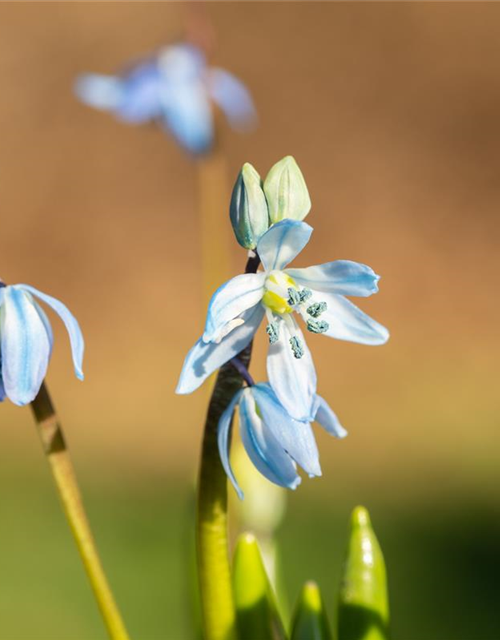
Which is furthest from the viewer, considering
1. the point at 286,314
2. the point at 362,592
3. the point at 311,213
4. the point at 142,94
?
the point at 311,213

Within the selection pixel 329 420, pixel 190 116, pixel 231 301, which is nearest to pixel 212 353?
pixel 231 301

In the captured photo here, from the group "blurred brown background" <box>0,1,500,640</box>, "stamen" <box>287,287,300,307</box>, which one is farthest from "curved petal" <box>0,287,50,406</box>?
"blurred brown background" <box>0,1,500,640</box>

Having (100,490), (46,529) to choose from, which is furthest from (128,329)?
(46,529)

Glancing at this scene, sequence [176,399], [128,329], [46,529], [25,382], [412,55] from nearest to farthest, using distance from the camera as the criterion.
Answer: [25,382] < [46,529] < [176,399] < [128,329] < [412,55]

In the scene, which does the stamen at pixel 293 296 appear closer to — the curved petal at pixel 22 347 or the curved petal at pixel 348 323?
the curved petal at pixel 348 323

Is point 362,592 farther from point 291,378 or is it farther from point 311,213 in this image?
point 311,213

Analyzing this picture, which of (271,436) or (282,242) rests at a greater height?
(282,242)

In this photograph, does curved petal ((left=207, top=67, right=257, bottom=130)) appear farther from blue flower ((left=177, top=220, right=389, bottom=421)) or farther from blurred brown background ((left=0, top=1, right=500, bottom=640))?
blurred brown background ((left=0, top=1, right=500, bottom=640))

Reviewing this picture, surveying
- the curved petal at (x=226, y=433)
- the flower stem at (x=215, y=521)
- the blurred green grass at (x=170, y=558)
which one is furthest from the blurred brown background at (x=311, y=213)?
the curved petal at (x=226, y=433)

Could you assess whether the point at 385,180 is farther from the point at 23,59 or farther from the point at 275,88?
the point at 23,59
